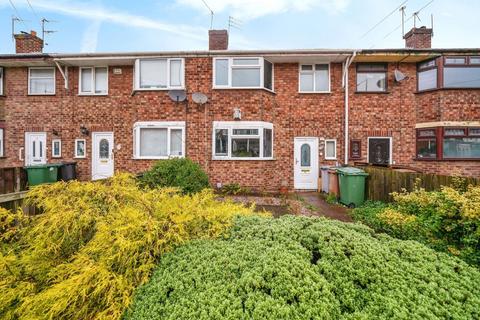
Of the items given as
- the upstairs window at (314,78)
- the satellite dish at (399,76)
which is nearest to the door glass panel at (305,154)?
the upstairs window at (314,78)

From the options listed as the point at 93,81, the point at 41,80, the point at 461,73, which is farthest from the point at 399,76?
the point at 41,80

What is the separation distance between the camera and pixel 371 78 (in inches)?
423

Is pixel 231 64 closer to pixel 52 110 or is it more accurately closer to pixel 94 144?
pixel 94 144

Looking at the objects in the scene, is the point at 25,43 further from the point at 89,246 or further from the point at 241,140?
the point at 89,246

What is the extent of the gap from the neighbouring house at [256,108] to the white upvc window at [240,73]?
42 millimetres

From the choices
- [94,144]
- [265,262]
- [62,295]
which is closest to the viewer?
[62,295]

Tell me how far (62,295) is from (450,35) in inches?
681

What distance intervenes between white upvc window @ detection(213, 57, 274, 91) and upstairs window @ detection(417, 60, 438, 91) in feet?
21.4

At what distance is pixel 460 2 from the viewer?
9281 mm

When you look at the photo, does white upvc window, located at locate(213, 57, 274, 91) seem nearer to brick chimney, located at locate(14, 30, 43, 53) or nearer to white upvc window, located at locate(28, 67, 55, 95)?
white upvc window, located at locate(28, 67, 55, 95)

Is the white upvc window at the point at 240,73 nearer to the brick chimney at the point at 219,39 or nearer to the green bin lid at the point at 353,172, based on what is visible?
the brick chimney at the point at 219,39

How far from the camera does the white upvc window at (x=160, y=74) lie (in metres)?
10.5

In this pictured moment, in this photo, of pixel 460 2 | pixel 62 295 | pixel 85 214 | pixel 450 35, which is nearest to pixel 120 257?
pixel 62 295

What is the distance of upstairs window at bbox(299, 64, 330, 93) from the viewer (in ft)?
35.4
